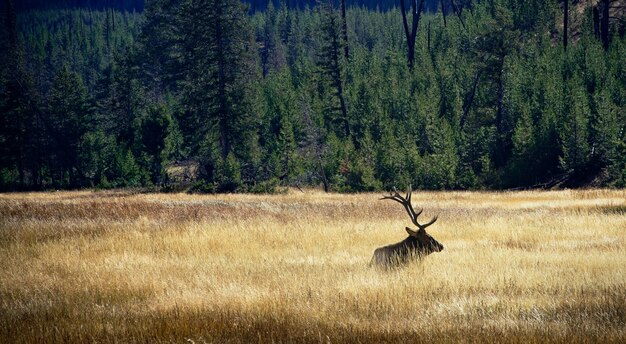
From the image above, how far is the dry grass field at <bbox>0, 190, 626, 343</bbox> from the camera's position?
7301 mm

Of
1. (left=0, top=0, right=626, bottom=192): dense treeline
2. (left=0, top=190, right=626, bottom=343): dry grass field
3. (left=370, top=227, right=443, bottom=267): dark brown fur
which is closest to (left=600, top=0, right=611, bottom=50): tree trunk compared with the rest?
(left=0, top=0, right=626, bottom=192): dense treeline

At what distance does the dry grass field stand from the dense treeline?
21.5 metres

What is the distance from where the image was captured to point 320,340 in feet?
22.4

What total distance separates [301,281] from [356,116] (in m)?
42.3

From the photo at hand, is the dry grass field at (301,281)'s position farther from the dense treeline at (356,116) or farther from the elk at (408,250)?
the dense treeline at (356,116)

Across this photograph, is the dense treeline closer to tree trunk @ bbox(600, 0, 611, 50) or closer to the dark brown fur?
tree trunk @ bbox(600, 0, 611, 50)

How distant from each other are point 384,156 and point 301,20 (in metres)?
84.5

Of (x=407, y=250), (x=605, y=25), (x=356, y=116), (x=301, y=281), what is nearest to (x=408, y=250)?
(x=407, y=250)

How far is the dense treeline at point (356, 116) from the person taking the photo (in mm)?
39875

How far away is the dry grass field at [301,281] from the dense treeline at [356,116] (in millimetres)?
21491

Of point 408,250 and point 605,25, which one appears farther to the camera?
point 605,25

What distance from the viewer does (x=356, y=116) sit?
51.6 meters

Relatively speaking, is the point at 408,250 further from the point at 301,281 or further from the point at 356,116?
the point at 356,116

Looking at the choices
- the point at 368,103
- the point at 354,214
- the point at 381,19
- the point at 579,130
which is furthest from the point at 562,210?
the point at 381,19
